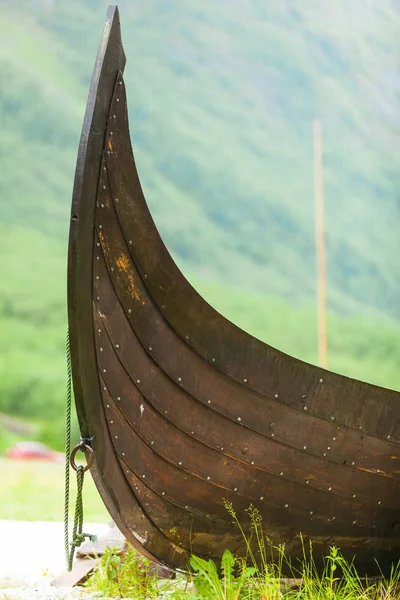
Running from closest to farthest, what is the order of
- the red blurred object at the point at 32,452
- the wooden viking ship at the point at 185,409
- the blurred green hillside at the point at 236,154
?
the wooden viking ship at the point at 185,409 → the red blurred object at the point at 32,452 → the blurred green hillside at the point at 236,154

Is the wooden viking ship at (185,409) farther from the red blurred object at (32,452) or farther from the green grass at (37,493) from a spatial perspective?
the red blurred object at (32,452)

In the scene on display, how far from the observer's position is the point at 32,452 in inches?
273

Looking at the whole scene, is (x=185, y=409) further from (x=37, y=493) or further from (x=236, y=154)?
(x=236, y=154)

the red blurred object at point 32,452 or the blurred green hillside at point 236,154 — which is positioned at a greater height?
the blurred green hillside at point 236,154

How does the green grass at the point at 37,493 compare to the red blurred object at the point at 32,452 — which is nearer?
the green grass at the point at 37,493

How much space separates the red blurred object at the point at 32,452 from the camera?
686 centimetres

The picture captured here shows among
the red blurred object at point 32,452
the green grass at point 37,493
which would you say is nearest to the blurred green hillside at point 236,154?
the red blurred object at point 32,452

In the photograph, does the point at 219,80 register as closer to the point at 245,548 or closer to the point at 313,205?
the point at 313,205

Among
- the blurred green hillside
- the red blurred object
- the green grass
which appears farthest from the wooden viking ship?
the blurred green hillside

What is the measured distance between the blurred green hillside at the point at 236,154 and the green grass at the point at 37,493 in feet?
3.53

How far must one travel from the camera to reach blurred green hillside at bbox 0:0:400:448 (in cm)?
759

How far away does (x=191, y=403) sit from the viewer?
1963mm

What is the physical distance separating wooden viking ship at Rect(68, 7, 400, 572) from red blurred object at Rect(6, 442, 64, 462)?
4.90m

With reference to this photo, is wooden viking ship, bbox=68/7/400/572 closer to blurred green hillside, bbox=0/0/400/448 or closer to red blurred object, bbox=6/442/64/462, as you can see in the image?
red blurred object, bbox=6/442/64/462
